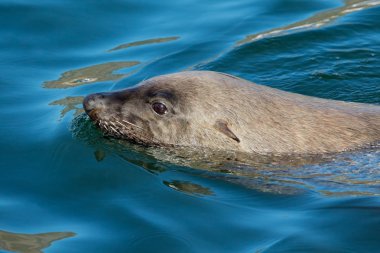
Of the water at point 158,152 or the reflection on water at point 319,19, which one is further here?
the reflection on water at point 319,19

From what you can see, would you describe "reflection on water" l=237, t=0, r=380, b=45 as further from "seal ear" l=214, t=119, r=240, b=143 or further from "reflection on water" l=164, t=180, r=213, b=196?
"reflection on water" l=164, t=180, r=213, b=196

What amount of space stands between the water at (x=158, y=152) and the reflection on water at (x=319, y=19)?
3 centimetres

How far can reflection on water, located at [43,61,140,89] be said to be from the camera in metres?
9.93

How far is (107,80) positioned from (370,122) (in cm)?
357

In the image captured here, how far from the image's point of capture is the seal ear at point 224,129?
7.30 metres

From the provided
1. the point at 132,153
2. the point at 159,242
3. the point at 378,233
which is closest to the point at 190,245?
the point at 159,242

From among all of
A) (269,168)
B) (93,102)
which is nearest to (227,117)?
(269,168)

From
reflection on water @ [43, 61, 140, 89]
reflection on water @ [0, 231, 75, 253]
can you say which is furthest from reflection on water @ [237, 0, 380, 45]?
reflection on water @ [0, 231, 75, 253]

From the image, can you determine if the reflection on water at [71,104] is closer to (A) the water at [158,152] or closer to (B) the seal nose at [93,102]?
(A) the water at [158,152]

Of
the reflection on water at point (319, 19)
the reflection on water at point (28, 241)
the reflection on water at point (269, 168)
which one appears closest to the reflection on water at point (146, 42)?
the reflection on water at point (319, 19)

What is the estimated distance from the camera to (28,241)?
240 inches

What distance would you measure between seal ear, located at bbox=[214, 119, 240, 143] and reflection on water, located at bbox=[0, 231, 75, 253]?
1.75 meters

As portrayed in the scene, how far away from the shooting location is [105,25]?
11.6 m

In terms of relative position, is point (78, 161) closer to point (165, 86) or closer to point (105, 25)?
point (165, 86)
